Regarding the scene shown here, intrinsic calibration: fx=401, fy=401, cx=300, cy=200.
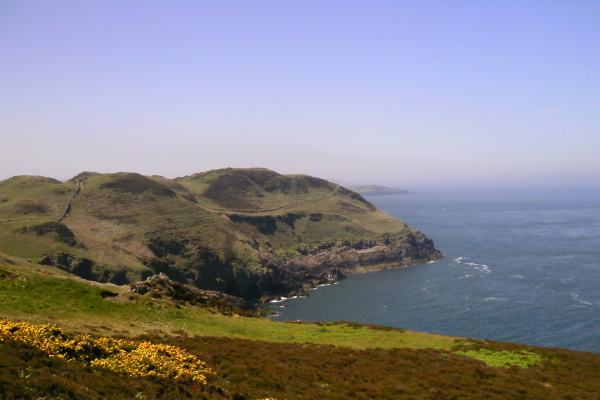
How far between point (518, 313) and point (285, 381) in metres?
84.2

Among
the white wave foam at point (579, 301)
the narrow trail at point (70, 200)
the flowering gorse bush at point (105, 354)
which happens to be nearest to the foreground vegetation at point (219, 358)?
the flowering gorse bush at point (105, 354)

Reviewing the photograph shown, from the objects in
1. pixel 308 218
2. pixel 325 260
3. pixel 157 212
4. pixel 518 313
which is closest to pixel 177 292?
pixel 518 313

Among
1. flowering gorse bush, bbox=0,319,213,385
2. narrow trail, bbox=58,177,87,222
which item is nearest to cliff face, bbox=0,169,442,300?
narrow trail, bbox=58,177,87,222

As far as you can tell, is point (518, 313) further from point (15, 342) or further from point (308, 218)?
point (308, 218)

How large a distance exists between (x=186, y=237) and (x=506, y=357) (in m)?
110

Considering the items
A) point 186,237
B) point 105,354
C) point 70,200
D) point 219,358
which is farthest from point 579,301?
point 70,200

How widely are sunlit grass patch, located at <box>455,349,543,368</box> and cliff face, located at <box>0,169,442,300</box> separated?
78.4 m

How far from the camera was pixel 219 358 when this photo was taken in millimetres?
22625

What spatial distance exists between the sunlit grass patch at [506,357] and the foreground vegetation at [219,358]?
0.10 metres

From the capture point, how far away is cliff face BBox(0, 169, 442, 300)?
96.2 metres

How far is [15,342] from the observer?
15891mm

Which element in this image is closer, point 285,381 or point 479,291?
point 285,381

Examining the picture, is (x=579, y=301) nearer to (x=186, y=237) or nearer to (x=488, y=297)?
(x=488, y=297)

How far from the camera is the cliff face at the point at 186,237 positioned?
96188mm
